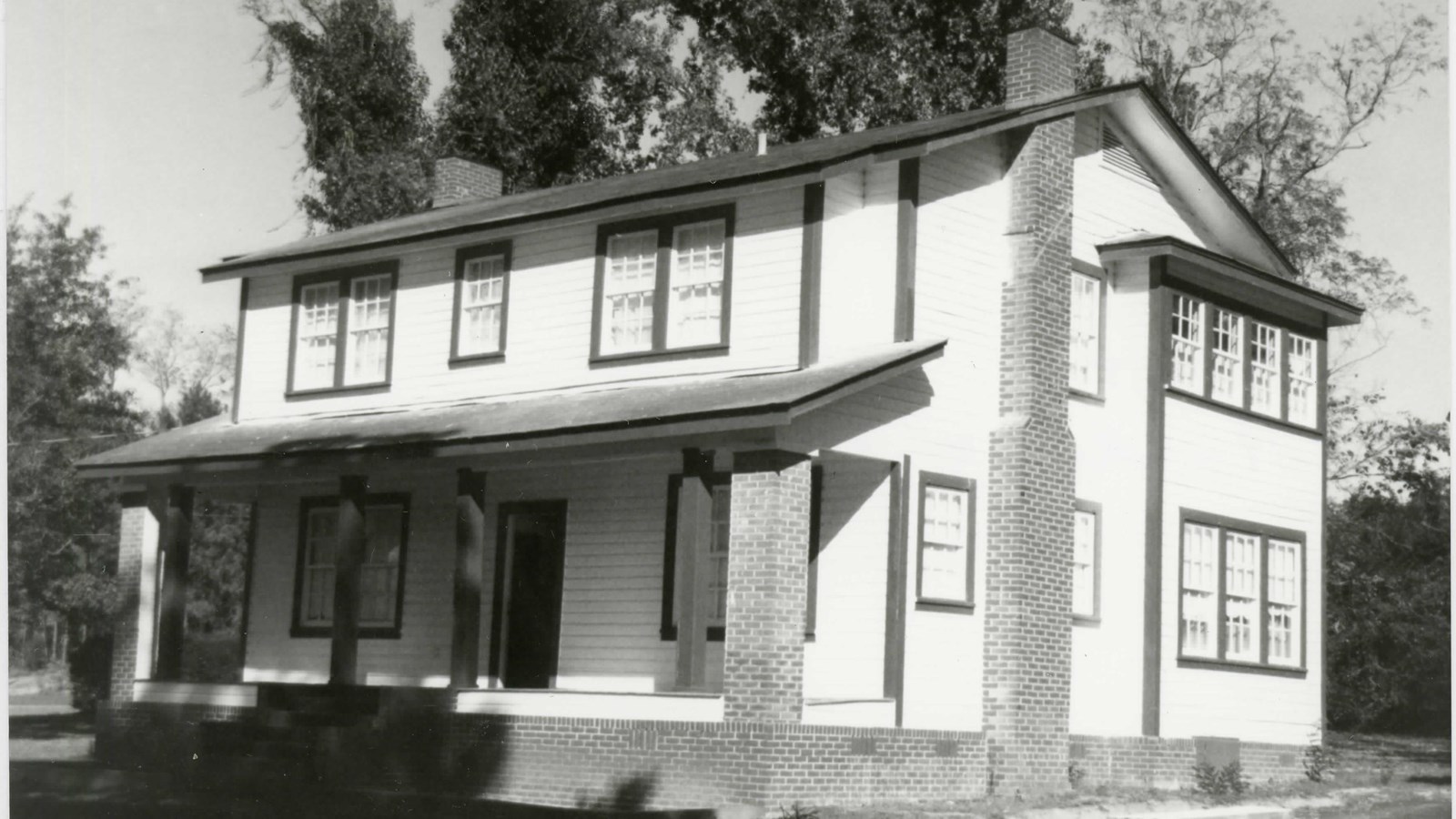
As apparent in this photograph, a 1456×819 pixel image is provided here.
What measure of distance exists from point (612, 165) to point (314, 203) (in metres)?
6.36

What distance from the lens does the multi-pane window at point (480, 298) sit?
23484 mm

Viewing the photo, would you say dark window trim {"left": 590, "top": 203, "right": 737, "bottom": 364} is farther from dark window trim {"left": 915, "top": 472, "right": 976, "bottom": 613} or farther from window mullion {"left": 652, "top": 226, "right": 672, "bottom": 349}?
dark window trim {"left": 915, "top": 472, "right": 976, "bottom": 613}

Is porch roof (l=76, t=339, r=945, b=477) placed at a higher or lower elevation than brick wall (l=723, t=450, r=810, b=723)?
higher

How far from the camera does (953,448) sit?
2034 centimetres

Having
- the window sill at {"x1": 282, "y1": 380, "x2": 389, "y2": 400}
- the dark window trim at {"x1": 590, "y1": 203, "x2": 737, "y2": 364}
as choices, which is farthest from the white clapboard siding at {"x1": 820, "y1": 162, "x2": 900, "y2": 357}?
the window sill at {"x1": 282, "y1": 380, "x2": 389, "y2": 400}

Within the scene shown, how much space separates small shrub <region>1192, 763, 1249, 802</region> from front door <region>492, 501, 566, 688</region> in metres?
8.03

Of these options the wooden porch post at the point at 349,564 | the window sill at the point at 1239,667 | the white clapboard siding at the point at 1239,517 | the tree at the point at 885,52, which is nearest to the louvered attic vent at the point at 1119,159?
the white clapboard siding at the point at 1239,517

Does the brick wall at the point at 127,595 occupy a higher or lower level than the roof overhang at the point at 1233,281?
lower

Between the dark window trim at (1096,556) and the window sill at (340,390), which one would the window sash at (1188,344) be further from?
the window sill at (340,390)

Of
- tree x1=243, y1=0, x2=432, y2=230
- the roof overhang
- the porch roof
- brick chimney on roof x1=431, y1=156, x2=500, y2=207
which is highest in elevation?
tree x1=243, y1=0, x2=432, y2=230

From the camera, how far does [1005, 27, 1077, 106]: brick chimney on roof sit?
75.6 feet

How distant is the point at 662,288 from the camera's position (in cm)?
2117

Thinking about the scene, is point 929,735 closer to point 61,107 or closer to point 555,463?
point 555,463

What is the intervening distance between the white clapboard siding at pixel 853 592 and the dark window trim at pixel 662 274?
216cm
